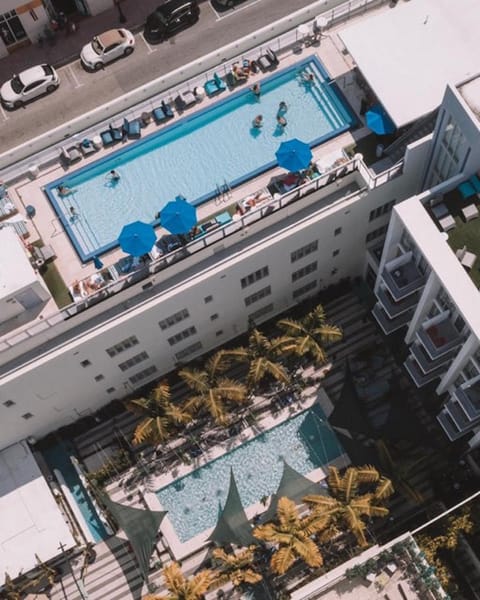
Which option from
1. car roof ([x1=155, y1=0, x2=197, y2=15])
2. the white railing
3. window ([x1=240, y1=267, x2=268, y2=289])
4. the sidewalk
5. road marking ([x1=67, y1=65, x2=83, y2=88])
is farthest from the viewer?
the sidewalk

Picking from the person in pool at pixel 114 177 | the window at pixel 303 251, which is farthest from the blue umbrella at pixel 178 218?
the window at pixel 303 251

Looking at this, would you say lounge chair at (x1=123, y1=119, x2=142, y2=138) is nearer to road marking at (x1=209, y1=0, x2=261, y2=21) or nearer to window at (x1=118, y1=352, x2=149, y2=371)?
window at (x1=118, y1=352, x2=149, y2=371)

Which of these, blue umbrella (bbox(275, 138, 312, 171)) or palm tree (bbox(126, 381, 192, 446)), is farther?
palm tree (bbox(126, 381, 192, 446))

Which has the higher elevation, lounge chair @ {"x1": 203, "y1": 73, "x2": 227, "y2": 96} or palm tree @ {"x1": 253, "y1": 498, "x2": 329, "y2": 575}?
lounge chair @ {"x1": 203, "y1": 73, "x2": 227, "y2": 96}

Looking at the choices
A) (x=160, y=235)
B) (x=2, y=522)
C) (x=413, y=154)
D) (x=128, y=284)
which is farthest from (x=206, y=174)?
(x=2, y=522)

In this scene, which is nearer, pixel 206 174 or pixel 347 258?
pixel 206 174

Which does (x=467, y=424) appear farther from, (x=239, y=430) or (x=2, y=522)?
(x=2, y=522)

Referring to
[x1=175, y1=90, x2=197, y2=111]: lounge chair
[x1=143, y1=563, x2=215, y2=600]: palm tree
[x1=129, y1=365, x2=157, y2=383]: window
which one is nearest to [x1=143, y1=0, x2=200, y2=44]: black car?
[x1=175, y1=90, x2=197, y2=111]: lounge chair
